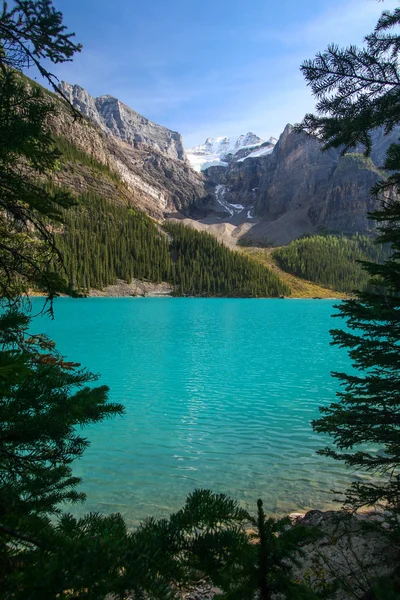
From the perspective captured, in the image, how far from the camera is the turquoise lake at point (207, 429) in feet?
33.8

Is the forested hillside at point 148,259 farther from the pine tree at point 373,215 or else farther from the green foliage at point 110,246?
the pine tree at point 373,215

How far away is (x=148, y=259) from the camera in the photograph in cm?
17650

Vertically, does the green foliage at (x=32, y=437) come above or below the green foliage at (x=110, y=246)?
below

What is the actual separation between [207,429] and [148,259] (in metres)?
165

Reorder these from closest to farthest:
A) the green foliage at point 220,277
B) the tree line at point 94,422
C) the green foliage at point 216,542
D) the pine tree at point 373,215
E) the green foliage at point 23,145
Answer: the tree line at point 94,422
the green foliage at point 216,542
the green foliage at point 23,145
the pine tree at point 373,215
the green foliage at point 220,277

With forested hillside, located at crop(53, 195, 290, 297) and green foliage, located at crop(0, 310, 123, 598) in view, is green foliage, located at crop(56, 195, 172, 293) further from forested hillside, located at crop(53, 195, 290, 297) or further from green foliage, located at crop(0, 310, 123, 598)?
green foliage, located at crop(0, 310, 123, 598)

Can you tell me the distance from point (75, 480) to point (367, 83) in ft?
23.5

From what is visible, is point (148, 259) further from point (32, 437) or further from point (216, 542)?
point (216, 542)

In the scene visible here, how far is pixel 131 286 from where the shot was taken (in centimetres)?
16000

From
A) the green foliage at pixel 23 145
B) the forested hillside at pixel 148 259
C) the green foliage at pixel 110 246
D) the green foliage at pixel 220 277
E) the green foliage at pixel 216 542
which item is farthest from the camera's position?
the green foliage at pixel 220 277

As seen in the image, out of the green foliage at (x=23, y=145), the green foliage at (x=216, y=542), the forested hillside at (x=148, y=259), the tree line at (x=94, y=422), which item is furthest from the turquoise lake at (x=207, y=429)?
the forested hillside at (x=148, y=259)

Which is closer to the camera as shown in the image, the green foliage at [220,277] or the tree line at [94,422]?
the tree line at [94,422]

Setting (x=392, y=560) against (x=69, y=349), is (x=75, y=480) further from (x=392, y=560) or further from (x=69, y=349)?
(x=69, y=349)

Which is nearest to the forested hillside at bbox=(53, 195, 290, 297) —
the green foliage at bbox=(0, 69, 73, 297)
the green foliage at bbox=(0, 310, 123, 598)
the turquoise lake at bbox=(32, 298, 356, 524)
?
the turquoise lake at bbox=(32, 298, 356, 524)
